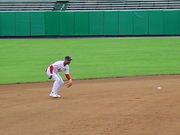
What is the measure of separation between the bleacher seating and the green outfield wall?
3242mm

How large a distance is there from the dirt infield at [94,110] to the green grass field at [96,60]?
11.3 ft

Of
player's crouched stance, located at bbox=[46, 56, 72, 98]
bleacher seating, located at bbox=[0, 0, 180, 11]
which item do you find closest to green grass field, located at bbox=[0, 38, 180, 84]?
player's crouched stance, located at bbox=[46, 56, 72, 98]

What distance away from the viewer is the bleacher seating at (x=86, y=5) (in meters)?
49.1

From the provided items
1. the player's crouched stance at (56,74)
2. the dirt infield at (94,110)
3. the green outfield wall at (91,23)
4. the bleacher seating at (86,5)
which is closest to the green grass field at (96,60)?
the dirt infield at (94,110)

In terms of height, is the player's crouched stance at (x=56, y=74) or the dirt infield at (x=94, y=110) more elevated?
the player's crouched stance at (x=56, y=74)

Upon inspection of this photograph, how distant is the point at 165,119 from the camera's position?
1150cm

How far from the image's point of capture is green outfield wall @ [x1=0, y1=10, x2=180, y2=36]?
1768 inches

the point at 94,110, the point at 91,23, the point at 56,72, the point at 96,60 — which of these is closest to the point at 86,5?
the point at 91,23

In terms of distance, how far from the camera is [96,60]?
27.5m

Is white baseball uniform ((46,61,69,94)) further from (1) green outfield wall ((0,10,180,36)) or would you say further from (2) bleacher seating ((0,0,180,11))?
(2) bleacher seating ((0,0,180,11))

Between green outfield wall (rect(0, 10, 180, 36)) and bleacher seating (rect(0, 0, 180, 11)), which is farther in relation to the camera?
bleacher seating (rect(0, 0, 180, 11))

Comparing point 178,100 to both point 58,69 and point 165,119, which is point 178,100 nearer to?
point 165,119

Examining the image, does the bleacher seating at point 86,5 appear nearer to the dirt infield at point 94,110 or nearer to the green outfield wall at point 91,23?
the green outfield wall at point 91,23

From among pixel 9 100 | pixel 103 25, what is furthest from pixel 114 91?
pixel 103 25
